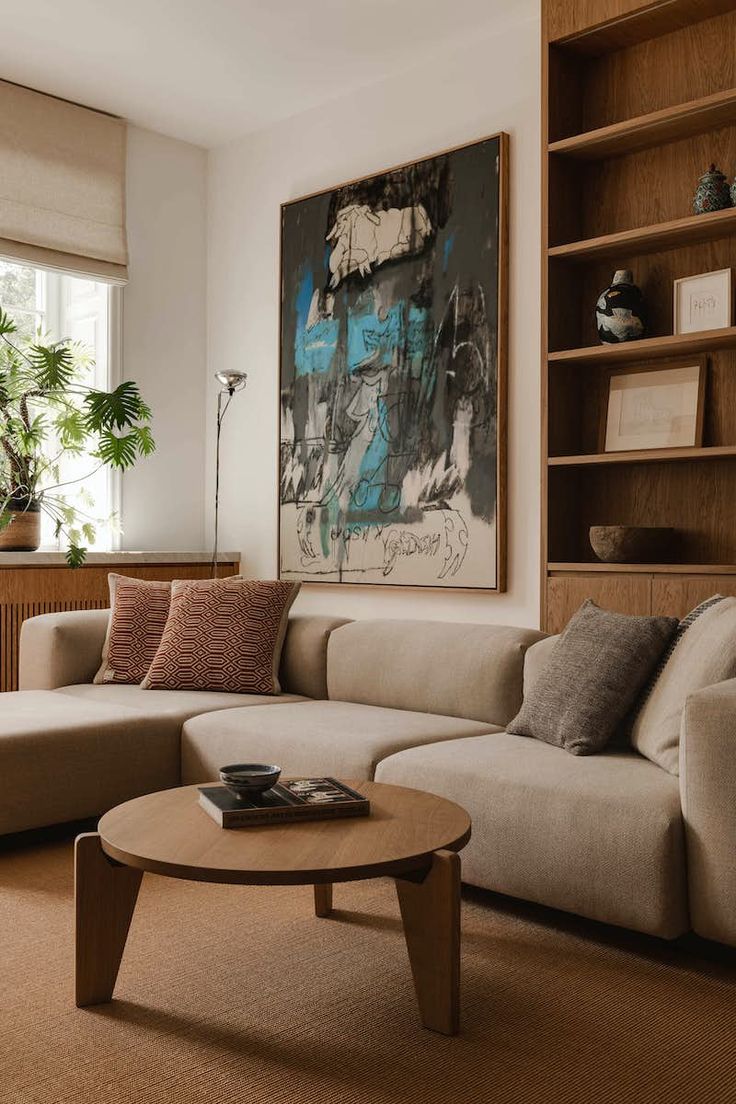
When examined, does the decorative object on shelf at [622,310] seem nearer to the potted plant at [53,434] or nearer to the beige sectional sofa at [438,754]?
the beige sectional sofa at [438,754]

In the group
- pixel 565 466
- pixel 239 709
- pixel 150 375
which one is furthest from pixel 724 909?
pixel 150 375

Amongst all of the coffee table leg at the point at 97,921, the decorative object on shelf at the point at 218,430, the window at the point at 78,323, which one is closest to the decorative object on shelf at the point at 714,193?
the decorative object on shelf at the point at 218,430

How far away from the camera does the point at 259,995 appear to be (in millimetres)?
2061

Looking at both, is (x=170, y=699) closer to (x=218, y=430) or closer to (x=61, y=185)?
(x=218, y=430)

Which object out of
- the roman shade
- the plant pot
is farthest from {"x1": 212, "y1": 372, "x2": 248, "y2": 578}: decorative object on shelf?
the plant pot

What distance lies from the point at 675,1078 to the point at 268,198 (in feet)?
15.1

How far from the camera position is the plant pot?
15.0ft

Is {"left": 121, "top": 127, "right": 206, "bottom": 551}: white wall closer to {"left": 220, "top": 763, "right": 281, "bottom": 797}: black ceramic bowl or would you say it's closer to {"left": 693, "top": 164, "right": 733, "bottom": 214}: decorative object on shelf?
{"left": 693, "top": 164, "right": 733, "bottom": 214}: decorative object on shelf

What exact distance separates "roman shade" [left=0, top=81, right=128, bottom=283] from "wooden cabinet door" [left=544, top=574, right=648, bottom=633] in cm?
285

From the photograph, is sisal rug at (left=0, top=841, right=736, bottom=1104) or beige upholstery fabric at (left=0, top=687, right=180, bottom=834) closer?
sisal rug at (left=0, top=841, right=736, bottom=1104)

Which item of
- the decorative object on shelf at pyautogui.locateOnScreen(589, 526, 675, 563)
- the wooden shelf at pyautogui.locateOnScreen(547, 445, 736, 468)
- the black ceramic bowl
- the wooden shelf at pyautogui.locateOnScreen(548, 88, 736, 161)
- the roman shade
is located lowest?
the black ceramic bowl

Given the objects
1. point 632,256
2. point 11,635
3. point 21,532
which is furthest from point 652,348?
point 11,635

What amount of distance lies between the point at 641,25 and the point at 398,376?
65.1 inches

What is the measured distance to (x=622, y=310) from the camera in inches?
145
